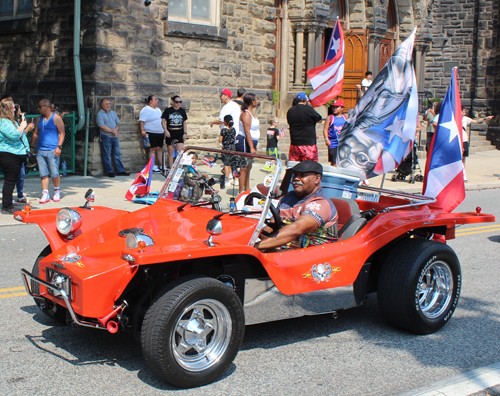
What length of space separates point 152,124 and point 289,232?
30.7ft

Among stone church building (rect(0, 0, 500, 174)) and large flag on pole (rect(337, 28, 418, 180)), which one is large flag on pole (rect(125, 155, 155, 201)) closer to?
large flag on pole (rect(337, 28, 418, 180))

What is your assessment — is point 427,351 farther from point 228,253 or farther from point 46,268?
point 46,268

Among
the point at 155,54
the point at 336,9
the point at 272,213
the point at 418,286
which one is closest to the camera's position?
the point at 272,213

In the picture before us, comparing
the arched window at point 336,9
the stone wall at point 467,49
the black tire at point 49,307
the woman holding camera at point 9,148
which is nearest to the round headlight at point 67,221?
the black tire at point 49,307

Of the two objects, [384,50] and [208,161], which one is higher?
[384,50]

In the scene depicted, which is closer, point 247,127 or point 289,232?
point 289,232

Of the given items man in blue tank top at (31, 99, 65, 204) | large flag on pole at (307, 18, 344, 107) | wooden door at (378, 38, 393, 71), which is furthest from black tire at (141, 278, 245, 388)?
wooden door at (378, 38, 393, 71)

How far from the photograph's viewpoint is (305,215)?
4578 mm

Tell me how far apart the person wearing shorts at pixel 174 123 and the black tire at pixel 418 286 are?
888 cm

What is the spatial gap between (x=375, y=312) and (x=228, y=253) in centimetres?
205

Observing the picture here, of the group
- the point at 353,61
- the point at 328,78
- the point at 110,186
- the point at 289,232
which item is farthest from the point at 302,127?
the point at 353,61

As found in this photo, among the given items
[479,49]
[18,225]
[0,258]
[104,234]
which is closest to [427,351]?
[104,234]

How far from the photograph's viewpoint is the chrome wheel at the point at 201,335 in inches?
147

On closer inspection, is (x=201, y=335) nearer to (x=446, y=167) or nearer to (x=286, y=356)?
(x=286, y=356)
